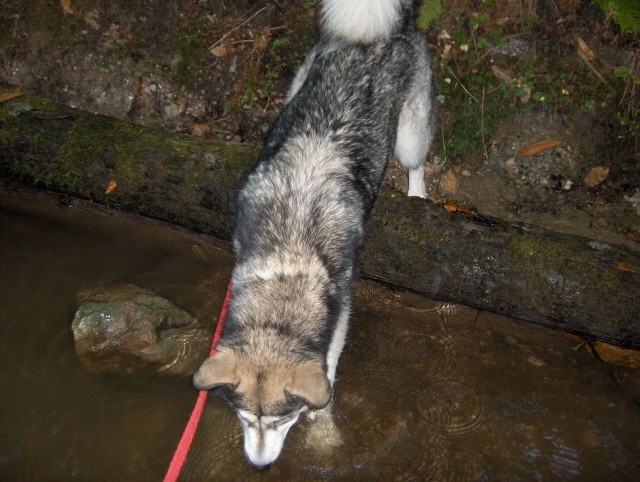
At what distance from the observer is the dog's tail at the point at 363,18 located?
415cm

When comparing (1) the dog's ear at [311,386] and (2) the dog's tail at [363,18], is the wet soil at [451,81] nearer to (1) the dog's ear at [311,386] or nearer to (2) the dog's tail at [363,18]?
(2) the dog's tail at [363,18]

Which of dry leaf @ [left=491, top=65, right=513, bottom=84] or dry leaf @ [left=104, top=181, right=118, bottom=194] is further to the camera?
dry leaf @ [left=491, top=65, right=513, bottom=84]

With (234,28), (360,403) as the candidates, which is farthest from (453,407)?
(234,28)

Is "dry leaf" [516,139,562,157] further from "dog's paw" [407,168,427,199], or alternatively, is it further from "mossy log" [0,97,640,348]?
"mossy log" [0,97,640,348]

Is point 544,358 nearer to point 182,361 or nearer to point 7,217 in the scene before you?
point 182,361

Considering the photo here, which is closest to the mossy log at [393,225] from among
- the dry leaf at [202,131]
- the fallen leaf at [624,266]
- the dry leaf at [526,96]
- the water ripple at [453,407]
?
the fallen leaf at [624,266]

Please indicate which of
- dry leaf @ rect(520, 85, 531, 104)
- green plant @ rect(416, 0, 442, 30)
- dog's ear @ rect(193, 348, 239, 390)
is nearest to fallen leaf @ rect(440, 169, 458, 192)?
dry leaf @ rect(520, 85, 531, 104)

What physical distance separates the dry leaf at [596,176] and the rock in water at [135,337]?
14.5ft

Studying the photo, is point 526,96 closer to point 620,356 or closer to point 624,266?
point 624,266

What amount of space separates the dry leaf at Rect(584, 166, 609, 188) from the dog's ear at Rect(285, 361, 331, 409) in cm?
407

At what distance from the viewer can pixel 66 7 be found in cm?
583

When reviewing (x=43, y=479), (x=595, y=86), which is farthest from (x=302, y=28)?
(x=43, y=479)

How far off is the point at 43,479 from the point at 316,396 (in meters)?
2.80

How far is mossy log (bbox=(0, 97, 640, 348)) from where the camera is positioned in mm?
3895
